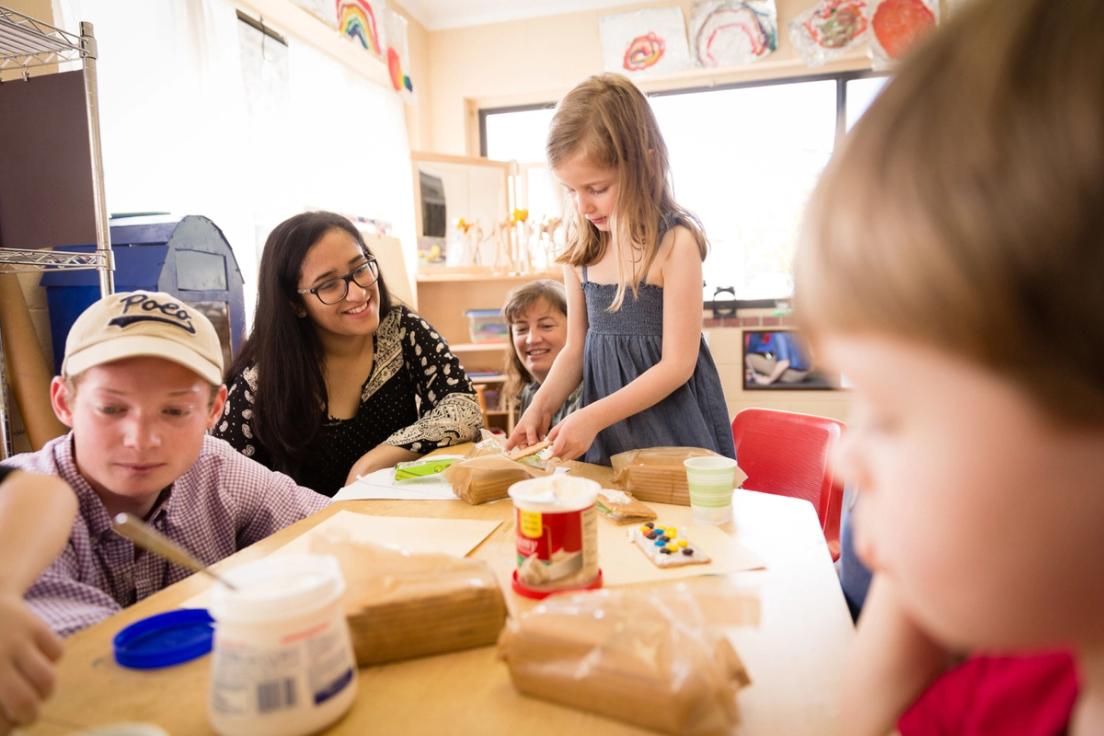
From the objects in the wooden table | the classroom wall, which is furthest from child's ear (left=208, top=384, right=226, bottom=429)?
the classroom wall

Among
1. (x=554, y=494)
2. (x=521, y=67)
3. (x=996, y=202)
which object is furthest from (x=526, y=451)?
(x=521, y=67)

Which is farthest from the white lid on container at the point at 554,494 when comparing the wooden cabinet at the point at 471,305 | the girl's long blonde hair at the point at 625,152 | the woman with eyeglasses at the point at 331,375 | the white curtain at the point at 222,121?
the wooden cabinet at the point at 471,305

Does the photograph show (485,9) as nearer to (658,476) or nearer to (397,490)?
(397,490)

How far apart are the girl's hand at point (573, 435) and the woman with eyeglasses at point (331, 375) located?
467 mm

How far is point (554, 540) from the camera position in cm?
68

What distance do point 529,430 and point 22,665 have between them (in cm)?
89

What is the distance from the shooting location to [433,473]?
1230 millimetres

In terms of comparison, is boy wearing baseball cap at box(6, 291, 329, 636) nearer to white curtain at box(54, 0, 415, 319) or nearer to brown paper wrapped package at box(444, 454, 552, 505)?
brown paper wrapped package at box(444, 454, 552, 505)

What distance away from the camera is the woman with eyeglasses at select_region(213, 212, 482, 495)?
154cm

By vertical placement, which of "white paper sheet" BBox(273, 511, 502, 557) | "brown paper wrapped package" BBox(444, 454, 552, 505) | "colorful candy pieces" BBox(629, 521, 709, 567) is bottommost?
"white paper sheet" BBox(273, 511, 502, 557)

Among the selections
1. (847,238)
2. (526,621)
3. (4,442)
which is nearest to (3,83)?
(4,442)

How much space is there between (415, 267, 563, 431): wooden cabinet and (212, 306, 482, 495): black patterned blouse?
1.74 metres

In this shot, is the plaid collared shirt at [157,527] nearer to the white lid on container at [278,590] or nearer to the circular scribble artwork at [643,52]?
the white lid on container at [278,590]

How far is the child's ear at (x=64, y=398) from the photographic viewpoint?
867mm
